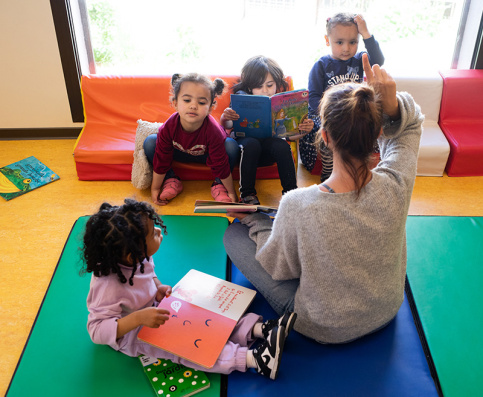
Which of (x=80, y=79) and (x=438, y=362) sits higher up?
(x=80, y=79)

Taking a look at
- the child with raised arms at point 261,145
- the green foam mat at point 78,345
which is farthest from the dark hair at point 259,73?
the green foam mat at point 78,345

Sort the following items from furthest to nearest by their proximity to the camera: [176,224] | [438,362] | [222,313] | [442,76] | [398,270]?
[442,76] → [176,224] → [222,313] → [438,362] → [398,270]

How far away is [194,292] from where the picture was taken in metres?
1.75

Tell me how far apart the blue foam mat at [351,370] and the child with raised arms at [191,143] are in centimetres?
118

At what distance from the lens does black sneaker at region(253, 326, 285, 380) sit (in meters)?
1.45

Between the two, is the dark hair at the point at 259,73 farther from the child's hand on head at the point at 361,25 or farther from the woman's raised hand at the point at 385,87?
the woman's raised hand at the point at 385,87

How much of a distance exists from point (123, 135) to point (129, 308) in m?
1.63

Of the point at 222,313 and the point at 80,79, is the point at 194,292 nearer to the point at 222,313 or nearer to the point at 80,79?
the point at 222,313

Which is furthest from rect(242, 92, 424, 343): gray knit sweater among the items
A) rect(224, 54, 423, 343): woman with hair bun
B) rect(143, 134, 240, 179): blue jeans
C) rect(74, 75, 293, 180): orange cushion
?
rect(74, 75, 293, 180): orange cushion

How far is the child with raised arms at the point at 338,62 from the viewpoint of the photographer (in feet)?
8.18

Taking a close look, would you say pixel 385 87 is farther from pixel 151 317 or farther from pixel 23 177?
pixel 23 177

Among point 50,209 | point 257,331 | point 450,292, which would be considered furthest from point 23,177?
point 450,292

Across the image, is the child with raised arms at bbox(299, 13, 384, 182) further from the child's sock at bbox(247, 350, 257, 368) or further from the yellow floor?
the child's sock at bbox(247, 350, 257, 368)

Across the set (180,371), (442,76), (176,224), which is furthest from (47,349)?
(442,76)
